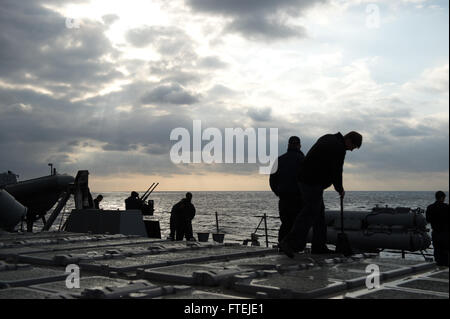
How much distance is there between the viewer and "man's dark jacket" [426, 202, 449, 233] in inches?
354

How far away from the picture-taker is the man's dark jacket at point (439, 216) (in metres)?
8.98

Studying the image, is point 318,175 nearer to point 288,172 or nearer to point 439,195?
point 288,172

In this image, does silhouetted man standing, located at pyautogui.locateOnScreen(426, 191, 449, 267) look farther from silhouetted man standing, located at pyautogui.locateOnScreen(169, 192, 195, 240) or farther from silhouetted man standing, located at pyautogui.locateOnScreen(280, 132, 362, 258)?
silhouetted man standing, located at pyautogui.locateOnScreen(169, 192, 195, 240)

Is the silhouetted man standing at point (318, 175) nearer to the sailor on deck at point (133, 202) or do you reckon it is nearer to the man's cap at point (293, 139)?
the man's cap at point (293, 139)

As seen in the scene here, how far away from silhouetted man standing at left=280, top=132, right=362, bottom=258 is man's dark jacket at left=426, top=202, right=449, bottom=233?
3949mm

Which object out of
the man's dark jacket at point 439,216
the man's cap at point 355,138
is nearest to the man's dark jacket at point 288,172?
the man's cap at point 355,138

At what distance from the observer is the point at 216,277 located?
400cm

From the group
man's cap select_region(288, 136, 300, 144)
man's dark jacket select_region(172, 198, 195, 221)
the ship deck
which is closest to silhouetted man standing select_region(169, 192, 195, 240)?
man's dark jacket select_region(172, 198, 195, 221)

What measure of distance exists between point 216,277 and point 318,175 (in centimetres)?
245

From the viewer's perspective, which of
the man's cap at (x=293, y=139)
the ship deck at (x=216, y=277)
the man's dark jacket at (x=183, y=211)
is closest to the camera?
the ship deck at (x=216, y=277)

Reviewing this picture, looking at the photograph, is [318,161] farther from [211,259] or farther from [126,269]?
[126,269]

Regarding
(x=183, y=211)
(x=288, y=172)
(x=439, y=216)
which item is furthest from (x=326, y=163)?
(x=183, y=211)
